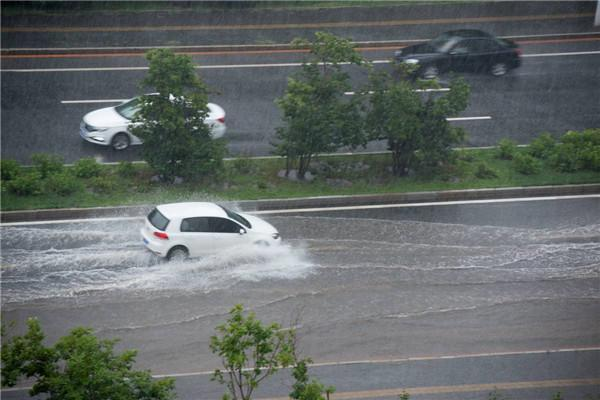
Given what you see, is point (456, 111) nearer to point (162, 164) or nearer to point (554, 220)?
point (554, 220)

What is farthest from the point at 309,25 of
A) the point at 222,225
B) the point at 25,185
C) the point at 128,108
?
the point at 222,225

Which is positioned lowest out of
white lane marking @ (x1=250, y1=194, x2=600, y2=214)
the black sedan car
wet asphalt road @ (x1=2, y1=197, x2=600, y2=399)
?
wet asphalt road @ (x1=2, y1=197, x2=600, y2=399)

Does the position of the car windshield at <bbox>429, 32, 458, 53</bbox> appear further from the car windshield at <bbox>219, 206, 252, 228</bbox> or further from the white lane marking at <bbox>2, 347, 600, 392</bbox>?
the white lane marking at <bbox>2, 347, 600, 392</bbox>

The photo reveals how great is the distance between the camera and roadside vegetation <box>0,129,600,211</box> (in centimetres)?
1992

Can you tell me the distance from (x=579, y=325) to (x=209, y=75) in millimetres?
15084

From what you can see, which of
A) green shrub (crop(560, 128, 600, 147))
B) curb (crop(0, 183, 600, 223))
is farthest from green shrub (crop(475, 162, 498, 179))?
green shrub (crop(560, 128, 600, 147))

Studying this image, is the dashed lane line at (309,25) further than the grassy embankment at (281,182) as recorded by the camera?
Yes

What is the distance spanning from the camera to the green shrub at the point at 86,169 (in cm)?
2075

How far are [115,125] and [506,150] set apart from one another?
34.5 ft

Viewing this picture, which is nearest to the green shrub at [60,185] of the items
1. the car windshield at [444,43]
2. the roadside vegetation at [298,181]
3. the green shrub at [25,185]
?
the roadside vegetation at [298,181]

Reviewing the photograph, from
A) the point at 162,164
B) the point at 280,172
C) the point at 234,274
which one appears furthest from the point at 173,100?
the point at 234,274

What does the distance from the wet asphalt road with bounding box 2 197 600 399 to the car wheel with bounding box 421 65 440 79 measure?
27.4ft

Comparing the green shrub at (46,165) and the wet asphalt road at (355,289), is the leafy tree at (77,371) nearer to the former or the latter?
the wet asphalt road at (355,289)

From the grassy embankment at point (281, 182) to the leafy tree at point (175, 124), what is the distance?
555mm
